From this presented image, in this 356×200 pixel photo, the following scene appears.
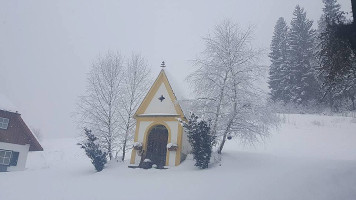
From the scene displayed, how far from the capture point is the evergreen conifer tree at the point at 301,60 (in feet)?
116

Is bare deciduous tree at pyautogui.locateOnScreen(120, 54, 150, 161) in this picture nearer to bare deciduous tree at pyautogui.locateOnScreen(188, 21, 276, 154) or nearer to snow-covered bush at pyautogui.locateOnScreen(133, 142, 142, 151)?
snow-covered bush at pyautogui.locateOnScreen(133, 142, 142, 151)

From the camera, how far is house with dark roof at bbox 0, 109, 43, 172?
24.1m

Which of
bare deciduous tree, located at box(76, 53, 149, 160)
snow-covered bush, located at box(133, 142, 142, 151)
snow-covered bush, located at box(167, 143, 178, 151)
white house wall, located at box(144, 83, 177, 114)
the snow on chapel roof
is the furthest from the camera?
the snow on chapel roof

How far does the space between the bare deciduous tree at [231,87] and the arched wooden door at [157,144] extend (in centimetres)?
323

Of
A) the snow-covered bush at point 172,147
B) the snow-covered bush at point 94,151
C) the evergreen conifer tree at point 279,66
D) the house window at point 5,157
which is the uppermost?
the evergreen conifer tree at point 279,66

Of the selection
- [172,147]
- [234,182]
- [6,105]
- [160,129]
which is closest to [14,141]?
[6,105]

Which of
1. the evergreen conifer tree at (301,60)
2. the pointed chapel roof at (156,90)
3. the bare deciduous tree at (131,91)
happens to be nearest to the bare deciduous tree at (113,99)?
the bare deciduous tree at (131,91)

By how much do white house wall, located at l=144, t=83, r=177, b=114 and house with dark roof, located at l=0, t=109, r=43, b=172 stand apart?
14100 millimetres

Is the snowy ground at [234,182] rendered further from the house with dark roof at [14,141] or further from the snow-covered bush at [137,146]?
the house with dark roof at [14,141]

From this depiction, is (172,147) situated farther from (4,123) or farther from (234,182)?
(4,123)

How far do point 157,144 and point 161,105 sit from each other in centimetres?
264

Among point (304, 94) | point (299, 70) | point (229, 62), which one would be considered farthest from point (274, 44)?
point (229, 62)

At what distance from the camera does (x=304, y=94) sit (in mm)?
35219

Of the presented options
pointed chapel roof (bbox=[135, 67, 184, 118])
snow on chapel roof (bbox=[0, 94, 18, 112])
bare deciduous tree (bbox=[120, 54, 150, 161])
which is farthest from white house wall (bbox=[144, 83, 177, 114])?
snow on chapel roof (bbox=[0, 94, 18, 112])
